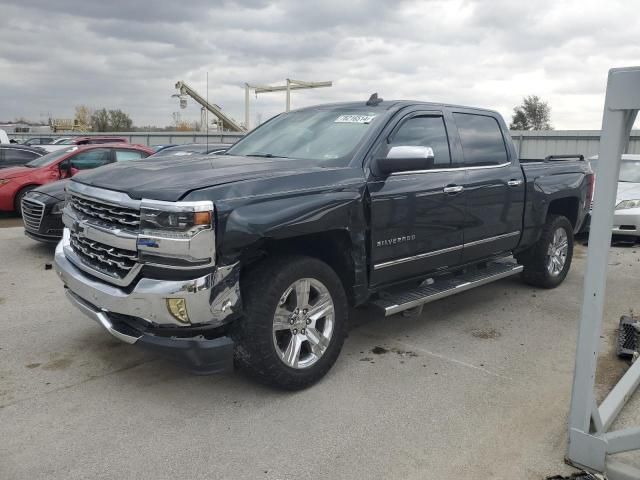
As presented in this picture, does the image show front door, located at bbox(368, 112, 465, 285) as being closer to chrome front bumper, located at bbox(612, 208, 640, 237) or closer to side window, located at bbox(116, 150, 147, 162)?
chrome front bumper, located at bbox(612, 208, 640, 237)

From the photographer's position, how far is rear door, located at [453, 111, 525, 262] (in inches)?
199

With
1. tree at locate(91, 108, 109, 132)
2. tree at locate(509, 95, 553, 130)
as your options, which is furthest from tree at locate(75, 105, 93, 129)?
tree at locate(509, 95, 553, 130)

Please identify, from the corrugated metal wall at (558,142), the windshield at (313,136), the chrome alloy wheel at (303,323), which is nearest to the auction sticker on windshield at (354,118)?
the windshield at (313,136)

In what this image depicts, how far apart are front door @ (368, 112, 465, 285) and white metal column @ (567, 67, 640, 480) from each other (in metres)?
1.62

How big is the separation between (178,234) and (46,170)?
9.34m

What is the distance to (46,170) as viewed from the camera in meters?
11.1

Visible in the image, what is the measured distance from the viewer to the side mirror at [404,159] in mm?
3979

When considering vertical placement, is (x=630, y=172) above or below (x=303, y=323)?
above

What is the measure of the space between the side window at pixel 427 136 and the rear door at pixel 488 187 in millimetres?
265

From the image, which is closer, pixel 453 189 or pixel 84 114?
pixel 453 189

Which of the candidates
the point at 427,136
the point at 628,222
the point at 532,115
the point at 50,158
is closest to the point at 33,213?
the point at 50,158

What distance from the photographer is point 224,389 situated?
383 cm

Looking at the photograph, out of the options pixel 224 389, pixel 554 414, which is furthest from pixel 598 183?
pixel 224 389

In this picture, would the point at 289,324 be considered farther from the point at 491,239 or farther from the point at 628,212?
the point at 628,212
